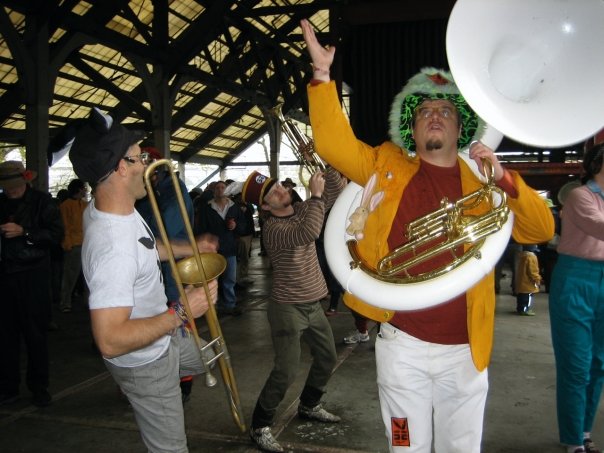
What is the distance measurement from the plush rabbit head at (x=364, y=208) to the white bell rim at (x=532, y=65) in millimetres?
498

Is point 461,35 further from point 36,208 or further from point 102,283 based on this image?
point 36,208

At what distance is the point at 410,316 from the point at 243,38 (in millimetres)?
12386

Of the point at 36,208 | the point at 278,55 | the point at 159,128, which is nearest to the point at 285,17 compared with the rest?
the point at 278,55

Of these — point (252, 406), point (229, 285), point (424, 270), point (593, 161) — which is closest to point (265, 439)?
point (252, 406)

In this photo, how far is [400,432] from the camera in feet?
6.37

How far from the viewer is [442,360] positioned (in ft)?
6.36

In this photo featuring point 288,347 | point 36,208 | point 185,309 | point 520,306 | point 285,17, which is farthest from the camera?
point 285,17

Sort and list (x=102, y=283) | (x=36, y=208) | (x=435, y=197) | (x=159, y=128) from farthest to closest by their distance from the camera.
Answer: (x=159, y=128) < (x=36, y=208) < (x=435, y=197) < (x=102, y=283)

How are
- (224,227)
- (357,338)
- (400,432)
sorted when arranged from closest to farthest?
1. (400,432)
2. (357,338)
3. (224,227)

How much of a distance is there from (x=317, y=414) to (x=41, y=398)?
2005 mm

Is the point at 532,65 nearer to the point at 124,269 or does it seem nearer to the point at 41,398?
the point at 124,269

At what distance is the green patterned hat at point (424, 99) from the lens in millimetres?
2115

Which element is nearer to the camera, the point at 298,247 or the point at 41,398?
the point at 298,247

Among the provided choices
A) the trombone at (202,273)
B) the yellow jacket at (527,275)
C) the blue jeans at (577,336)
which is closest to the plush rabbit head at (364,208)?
the trombone at (202,273)
